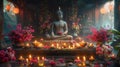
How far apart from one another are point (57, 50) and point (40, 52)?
701 millimetres

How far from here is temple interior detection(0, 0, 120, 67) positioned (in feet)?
30.1

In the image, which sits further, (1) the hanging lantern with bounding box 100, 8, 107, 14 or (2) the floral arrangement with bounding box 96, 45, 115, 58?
(1) the hanging lantern with bounding box 100, 8, 107, 14

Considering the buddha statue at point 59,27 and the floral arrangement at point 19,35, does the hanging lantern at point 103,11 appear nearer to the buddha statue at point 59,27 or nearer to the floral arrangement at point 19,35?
the buddha statue at point 59,27

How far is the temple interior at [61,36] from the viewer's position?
9180mm

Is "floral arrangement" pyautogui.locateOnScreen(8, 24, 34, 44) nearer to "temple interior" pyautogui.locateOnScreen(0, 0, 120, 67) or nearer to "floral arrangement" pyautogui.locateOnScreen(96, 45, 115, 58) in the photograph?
"temple interior" pyautogui.locateOnScreen(0, 0, 120, 67)

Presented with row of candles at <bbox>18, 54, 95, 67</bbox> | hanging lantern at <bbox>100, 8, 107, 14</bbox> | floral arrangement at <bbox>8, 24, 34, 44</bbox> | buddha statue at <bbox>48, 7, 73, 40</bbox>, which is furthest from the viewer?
hanging lantern at <bbox>100, 8, 107, 14</bbox>

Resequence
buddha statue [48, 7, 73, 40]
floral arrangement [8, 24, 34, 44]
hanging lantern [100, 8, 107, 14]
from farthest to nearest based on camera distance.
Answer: hanging lantern [100, 8, 107, 14] < buddha statue [48, 7, 73, 40] < floral arrangement [8, 24, 34, 44]

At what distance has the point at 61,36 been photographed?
12.1m

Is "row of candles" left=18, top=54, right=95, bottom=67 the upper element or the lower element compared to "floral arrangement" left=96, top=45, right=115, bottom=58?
lower

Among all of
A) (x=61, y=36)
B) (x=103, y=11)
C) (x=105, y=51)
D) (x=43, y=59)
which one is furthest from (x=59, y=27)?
(x=105, y=51)

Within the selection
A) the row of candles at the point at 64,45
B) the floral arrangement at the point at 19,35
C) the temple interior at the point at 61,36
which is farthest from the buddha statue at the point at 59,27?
the floral arrangement at the point at 19,35

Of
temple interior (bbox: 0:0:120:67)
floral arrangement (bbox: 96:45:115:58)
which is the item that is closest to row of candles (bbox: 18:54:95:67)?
temple interior (bbox: 0:0:120:67)

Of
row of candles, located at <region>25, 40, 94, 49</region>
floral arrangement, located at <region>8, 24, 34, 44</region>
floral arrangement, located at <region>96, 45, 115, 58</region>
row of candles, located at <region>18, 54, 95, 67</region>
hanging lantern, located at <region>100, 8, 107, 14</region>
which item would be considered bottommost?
row of candles, located at <region>18, 54, 95, 67</region>

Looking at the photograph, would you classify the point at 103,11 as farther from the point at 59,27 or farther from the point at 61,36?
the point at 61,36
